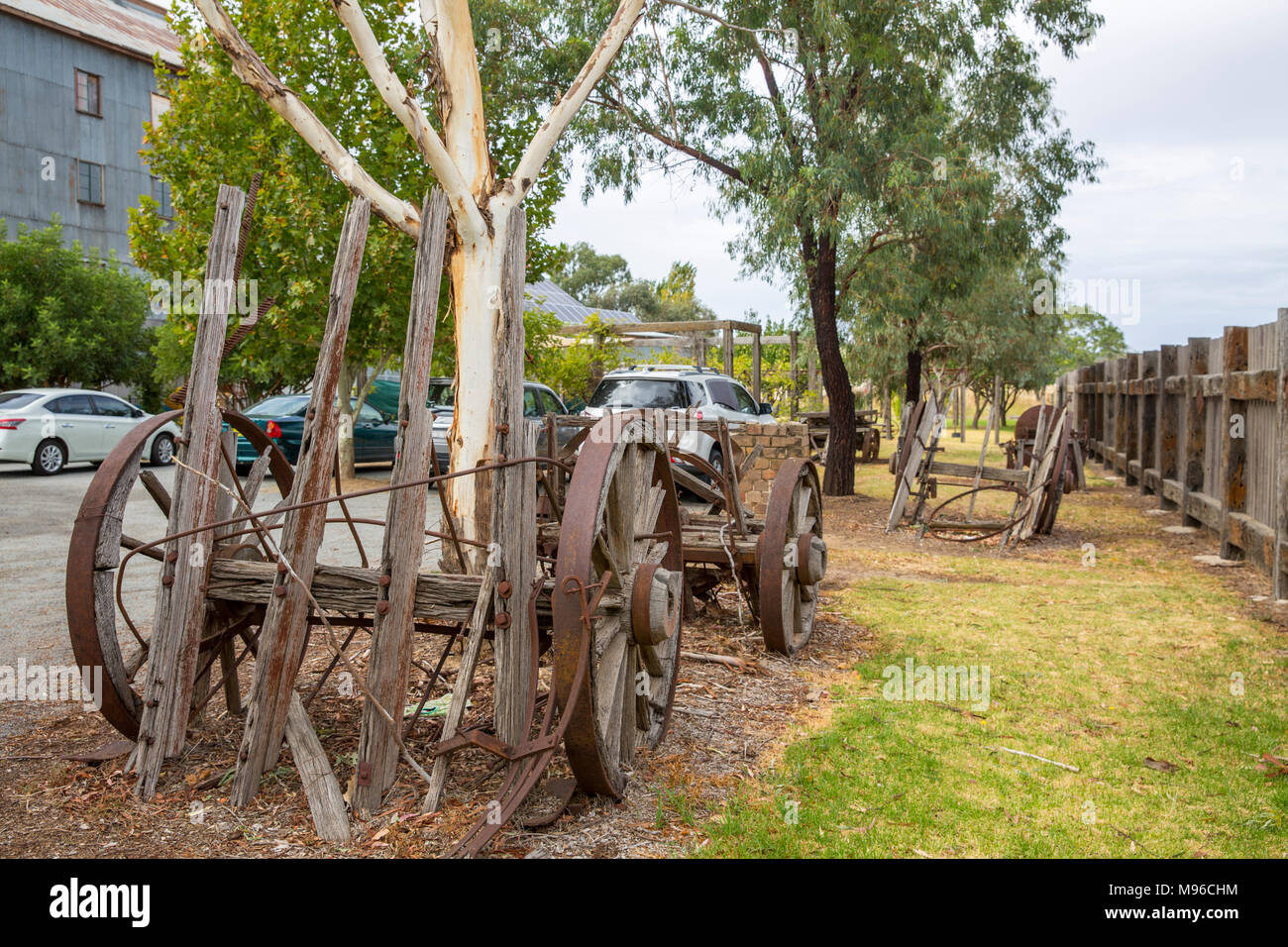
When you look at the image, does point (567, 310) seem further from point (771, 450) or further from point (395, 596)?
point (395, 596)

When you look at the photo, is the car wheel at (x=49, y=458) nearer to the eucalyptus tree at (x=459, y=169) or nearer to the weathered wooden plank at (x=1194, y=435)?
the eucalyptus tree at (x=459, y=169)

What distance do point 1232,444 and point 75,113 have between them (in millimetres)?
25317

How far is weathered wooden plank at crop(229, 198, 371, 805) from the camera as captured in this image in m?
3.73

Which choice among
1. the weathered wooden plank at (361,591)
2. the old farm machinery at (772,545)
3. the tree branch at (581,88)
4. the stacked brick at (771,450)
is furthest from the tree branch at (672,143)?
the weathered wooden plank at (361,591)

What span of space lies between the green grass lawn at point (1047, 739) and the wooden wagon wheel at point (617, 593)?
1.78ft

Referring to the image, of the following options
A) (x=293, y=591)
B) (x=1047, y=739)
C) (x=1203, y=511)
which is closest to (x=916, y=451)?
(x=1203, y=511)

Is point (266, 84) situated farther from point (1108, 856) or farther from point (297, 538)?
point (1108, 856)

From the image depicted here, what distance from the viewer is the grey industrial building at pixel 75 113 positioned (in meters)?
22.7

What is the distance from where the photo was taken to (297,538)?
149 inches

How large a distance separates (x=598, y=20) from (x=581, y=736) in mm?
11779

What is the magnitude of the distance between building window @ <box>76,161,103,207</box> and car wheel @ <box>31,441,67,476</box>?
10992 mm

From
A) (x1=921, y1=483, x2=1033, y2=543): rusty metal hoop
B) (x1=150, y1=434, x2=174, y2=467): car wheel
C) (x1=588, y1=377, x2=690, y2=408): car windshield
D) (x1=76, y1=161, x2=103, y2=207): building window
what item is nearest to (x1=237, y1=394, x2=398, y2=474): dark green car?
(x1=150, y1=434, x2=174, y2=467): car wheel

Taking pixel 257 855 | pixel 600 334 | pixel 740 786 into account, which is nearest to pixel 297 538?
pixel 257 855

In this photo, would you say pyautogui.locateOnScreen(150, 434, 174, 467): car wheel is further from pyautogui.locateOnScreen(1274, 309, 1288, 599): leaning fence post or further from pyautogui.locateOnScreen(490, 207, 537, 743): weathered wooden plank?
pyautogui.locateOnScreen(1274, 309, 1288, 599): leaning fence post
